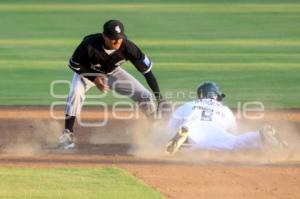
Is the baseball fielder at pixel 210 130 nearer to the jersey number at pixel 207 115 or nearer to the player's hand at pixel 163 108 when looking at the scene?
the jersey number at pixel 207 115

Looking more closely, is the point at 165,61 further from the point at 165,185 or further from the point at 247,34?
the point at 165,185

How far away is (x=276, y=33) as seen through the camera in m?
27.6

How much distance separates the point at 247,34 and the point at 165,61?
6.47 metres

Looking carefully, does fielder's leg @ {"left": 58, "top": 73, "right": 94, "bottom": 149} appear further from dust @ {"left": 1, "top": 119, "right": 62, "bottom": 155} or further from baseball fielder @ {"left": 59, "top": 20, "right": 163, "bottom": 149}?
dust @ {"left": 1, "top": 119, "right": 62, "bottom": 155}

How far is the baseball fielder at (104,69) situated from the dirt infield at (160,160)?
471mm

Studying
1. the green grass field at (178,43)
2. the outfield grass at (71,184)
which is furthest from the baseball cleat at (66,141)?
the green grass field at (178,43)

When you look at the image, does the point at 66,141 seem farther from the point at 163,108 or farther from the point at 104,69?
the point at 163,108

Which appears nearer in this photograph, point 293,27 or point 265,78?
point 265,78

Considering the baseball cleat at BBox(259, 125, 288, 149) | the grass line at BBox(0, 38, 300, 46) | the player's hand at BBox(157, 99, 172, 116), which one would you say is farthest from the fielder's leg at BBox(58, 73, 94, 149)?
the grass line at BBox(0, 38, 300, 46)

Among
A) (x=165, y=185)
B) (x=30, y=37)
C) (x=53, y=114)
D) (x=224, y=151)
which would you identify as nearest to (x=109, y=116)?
(x=53, y=114)

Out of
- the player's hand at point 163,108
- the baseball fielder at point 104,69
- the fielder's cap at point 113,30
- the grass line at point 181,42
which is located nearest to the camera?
the fielder's cap at point 113,30

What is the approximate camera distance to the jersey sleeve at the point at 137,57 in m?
11.1

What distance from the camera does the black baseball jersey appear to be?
11.0 metres

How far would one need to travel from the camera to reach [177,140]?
1042 centimetres
